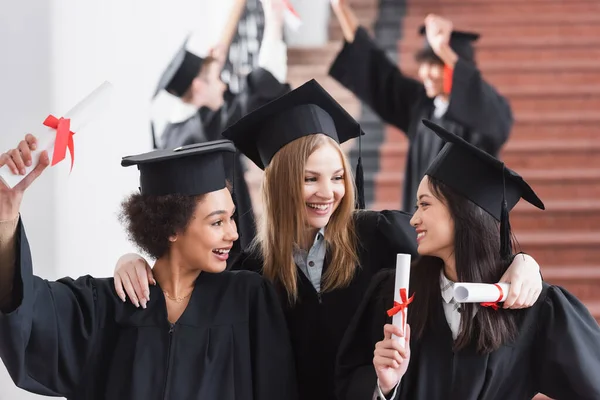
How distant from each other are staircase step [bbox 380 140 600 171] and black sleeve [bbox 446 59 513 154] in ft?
0.56

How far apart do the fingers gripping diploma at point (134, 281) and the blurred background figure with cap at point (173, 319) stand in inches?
1.1

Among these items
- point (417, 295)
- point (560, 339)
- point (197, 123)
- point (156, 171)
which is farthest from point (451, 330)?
point (197, 123)

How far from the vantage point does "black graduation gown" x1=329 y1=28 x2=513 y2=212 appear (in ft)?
17.2

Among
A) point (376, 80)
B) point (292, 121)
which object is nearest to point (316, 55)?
point (376, 80)

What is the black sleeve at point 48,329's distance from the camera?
1922 millimetres

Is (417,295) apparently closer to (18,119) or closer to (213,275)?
(213,275)

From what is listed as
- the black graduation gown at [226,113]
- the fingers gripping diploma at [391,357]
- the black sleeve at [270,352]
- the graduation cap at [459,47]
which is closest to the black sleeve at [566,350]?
the fingers gripping diploma at [391,357]

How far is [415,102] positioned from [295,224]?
3189 mm

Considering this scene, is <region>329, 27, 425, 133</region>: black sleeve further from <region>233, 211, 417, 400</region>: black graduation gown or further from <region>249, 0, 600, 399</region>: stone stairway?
<region>233, 211, 417, 400</region>: black graduation gown

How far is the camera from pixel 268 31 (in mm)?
5648

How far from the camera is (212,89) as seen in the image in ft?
17.9

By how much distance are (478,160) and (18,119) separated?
251 cm

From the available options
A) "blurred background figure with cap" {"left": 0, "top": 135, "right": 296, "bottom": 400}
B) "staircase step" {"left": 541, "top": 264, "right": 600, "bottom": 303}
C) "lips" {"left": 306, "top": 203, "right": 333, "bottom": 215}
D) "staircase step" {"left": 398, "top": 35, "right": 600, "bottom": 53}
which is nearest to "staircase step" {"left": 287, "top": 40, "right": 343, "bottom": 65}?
"staircase step" {"left": 398, "top": 35, "right": 600, "bottom": 53}

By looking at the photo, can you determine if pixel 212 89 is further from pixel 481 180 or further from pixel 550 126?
pixel 481 180
